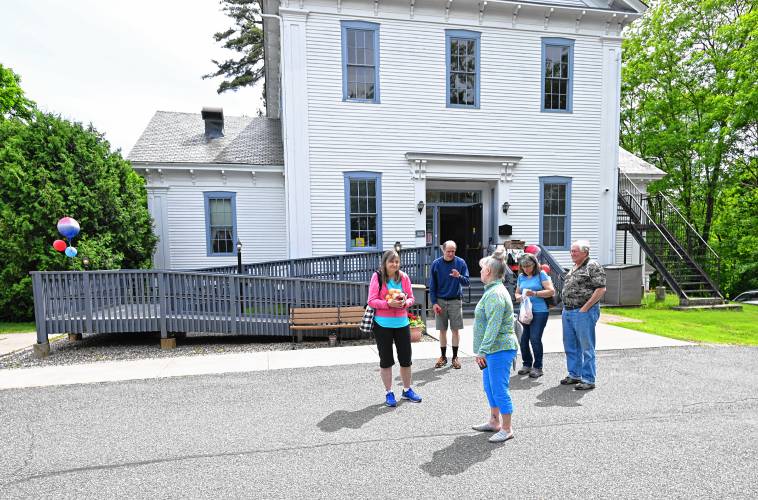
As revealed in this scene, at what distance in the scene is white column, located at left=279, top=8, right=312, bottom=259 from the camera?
10789 mm

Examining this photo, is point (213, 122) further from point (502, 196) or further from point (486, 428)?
point (486, 428)

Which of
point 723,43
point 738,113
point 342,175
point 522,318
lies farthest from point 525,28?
point 723,43

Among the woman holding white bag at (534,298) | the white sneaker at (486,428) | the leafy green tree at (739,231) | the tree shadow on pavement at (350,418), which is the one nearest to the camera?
the white sneaker at (486,428)

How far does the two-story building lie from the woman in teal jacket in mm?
8192

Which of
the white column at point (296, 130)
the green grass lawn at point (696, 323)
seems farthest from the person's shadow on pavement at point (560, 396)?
the white column at point (296, 130)

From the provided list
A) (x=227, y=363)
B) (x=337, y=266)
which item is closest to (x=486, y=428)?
(x=227, y=363)

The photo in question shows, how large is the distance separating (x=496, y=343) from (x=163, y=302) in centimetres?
639

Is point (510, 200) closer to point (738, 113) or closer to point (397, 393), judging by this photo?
point (397, 393)

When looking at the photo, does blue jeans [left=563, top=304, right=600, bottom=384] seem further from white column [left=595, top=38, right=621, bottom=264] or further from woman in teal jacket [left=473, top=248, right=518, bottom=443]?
white column [left=595, top=38, right=621, bottom=264]

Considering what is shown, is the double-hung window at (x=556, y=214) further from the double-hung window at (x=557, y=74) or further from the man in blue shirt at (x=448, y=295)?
the man in blue shirt at (x=448, y=295)

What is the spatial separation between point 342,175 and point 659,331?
8.65 metres

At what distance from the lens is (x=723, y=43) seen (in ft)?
65.7

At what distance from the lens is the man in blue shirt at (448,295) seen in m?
5.76

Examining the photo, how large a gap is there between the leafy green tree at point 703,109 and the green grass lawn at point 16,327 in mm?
26534
